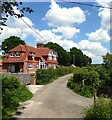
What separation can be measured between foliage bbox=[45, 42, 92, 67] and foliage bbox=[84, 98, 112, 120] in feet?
298

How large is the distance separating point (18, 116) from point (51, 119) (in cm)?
194

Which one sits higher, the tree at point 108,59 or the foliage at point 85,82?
the tree at point 108,59

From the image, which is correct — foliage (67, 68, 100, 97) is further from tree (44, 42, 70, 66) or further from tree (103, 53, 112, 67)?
tree (44, 42, 70, 66)

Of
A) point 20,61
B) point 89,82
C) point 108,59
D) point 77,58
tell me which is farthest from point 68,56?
point 108,59

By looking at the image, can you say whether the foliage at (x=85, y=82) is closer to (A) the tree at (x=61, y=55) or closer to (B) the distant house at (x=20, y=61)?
(B) the distant house at (x=20, y=61)

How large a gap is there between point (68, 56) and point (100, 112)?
Result: 97.7 metres

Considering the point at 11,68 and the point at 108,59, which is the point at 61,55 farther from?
the point at 108,59

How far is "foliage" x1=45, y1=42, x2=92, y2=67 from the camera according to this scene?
346ft

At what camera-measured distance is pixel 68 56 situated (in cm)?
11056

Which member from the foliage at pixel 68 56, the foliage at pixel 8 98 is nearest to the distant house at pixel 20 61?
the foliage at pixel 8 98

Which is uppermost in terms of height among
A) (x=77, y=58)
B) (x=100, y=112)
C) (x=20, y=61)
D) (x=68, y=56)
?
(x=68, y=56)

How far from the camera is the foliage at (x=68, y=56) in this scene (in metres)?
105

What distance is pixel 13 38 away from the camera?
8838cm

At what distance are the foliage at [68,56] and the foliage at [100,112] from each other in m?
90.7
